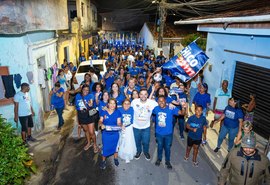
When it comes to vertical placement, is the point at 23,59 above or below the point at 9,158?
above

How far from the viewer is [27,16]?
6.03m

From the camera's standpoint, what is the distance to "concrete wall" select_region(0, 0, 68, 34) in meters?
5.24

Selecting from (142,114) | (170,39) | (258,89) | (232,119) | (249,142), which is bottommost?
(232,119)

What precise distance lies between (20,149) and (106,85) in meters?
5.00

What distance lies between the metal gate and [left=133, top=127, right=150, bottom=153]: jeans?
3.60m

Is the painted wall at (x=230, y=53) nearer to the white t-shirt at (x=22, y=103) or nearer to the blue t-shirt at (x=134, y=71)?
the blue t-shirt at (x=134, y=71)

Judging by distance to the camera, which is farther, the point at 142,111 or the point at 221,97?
the point at 221,97

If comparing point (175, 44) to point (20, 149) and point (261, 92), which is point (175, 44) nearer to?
point (261, 92)

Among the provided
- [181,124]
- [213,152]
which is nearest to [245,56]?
[181,124]

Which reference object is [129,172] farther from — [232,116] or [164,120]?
[232,116]

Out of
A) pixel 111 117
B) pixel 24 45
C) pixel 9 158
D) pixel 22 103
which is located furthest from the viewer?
pixel 24 45

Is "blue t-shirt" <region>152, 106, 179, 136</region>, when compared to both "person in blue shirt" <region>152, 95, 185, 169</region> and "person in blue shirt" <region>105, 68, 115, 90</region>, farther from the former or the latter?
"person in blue shirt" <region>105, 68, 115, 90</region>

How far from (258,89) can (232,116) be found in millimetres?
1840

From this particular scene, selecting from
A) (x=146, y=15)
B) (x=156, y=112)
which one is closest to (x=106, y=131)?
(x=156, y=112)
